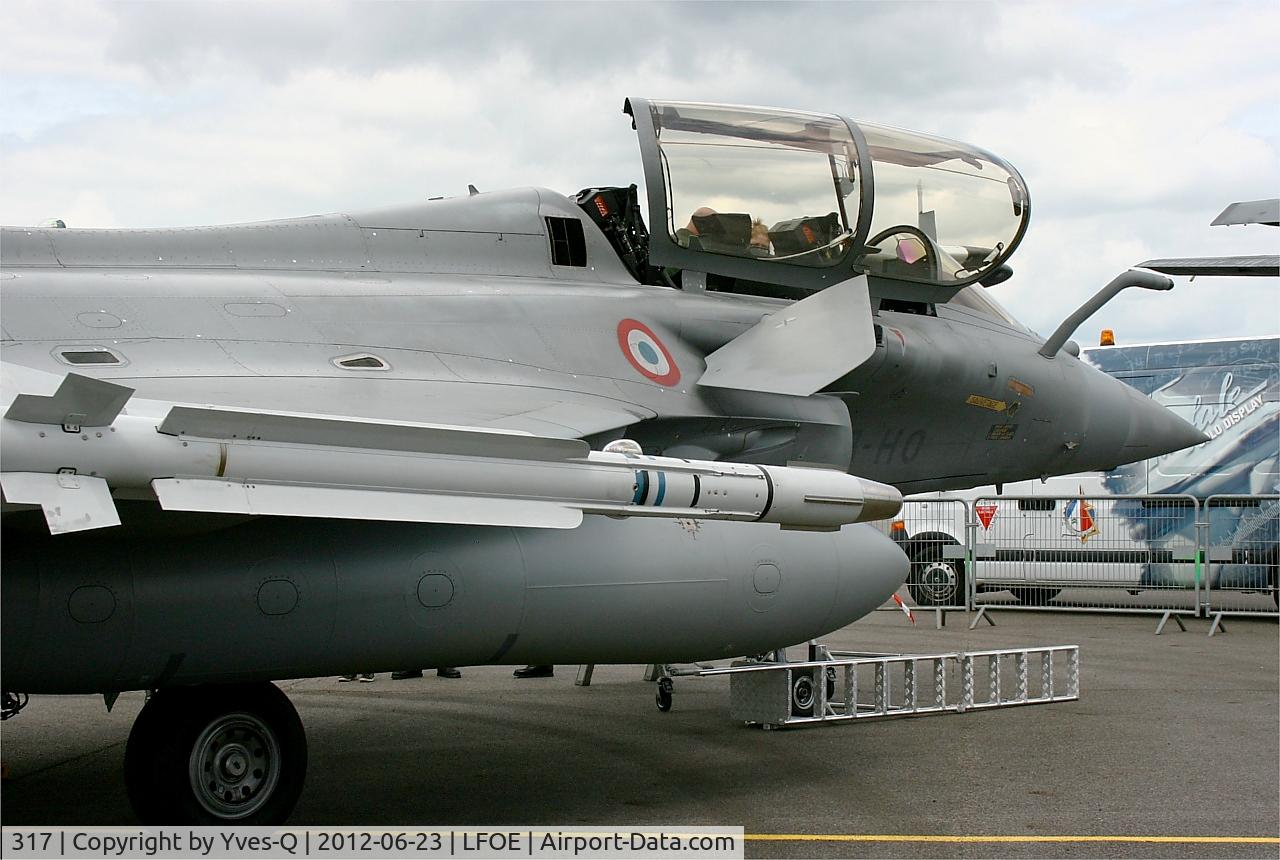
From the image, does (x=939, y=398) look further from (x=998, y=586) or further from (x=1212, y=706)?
(x=998, y=586)

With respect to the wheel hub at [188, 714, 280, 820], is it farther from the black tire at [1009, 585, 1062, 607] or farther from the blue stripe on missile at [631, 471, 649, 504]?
the black tire at [1009, 585, 1062, 607]

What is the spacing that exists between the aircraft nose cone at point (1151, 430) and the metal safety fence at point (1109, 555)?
6755 millimetres

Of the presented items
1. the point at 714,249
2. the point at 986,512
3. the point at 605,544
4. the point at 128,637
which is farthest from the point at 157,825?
the point at 986,512

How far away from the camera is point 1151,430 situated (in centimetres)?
1153

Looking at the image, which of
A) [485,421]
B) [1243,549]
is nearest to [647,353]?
[485,421]

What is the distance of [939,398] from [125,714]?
7261 millimetres

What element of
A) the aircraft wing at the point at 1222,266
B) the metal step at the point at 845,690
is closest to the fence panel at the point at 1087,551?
the aircraft wing at the point at 1222,266

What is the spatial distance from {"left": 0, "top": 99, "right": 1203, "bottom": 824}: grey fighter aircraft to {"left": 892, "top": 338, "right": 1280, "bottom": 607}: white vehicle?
9.62m

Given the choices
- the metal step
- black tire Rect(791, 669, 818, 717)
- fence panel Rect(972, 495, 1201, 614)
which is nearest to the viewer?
the metal step

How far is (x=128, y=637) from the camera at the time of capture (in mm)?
5883

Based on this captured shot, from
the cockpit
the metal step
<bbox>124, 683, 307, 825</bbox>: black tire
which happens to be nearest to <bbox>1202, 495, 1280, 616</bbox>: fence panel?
the metal step

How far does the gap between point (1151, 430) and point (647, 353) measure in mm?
5525

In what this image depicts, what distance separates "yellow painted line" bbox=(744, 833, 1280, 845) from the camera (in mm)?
6598
